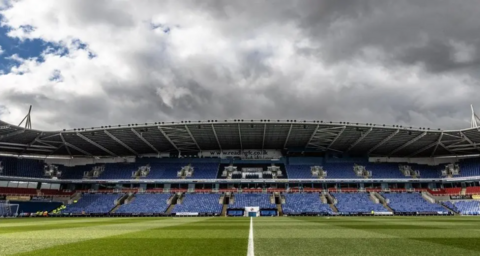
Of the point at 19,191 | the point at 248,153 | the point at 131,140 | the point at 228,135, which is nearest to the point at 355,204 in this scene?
the point at 248,153

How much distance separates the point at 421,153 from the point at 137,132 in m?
58.3

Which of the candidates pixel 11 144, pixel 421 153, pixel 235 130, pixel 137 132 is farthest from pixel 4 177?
pixel 421 153

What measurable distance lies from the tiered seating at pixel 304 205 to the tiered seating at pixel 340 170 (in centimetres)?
681

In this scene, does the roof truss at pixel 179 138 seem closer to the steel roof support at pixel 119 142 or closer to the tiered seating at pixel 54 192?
the steel roof support at pixel 119 142

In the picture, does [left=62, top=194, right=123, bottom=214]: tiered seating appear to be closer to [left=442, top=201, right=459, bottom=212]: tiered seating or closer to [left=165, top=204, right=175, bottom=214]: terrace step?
[left=165, top=204, right=175, bottom=214]: terrace step

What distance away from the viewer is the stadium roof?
167ft

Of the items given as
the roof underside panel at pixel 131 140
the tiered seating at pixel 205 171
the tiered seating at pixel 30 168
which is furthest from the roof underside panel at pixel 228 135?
the tiered seating at pixel 30 168

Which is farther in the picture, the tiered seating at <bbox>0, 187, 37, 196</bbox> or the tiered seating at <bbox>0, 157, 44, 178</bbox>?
the tiered seating at <bbox>0, 157, 44, 178</bbox>

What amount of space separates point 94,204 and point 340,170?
49.4 metres

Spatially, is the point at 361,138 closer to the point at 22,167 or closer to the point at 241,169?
the point at 241,169

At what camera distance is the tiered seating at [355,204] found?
168 feet

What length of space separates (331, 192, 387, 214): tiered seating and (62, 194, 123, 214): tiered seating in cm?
4148

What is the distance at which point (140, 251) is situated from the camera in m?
9.20

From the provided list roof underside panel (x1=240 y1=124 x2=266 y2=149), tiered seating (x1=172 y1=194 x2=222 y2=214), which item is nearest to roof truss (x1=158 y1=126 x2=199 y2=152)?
roof underside panel (x1=240 y1=124 x2=266 y2=149)
